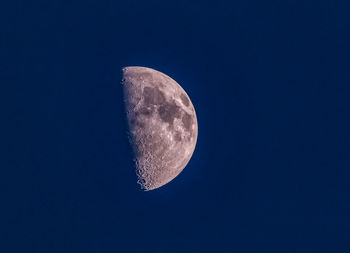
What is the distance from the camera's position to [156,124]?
22.0 metres

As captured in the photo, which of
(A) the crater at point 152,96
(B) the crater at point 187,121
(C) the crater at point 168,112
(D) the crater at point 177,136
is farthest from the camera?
(B) the crater at point 187,121

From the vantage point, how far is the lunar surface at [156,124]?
71.0ft

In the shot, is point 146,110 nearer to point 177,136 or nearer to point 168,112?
point 168,112

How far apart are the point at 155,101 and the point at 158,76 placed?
253 centimetres

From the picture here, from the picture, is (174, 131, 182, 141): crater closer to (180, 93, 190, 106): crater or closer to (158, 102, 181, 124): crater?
(158, 102, 181, 124): crater

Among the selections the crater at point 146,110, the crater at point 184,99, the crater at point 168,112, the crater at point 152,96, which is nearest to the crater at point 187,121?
the crater at point 168,112

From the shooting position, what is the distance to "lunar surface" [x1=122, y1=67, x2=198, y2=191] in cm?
2164

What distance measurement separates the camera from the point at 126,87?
21984 mm

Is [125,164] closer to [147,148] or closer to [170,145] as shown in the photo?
[147,148]

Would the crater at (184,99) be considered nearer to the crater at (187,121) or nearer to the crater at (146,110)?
the crater at (187,121)

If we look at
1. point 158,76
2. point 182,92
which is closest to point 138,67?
point 158,76

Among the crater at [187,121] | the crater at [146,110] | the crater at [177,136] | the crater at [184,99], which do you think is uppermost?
the crater at [184,99]

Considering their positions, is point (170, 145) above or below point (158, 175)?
above

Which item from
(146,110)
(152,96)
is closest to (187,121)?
(152,96)
